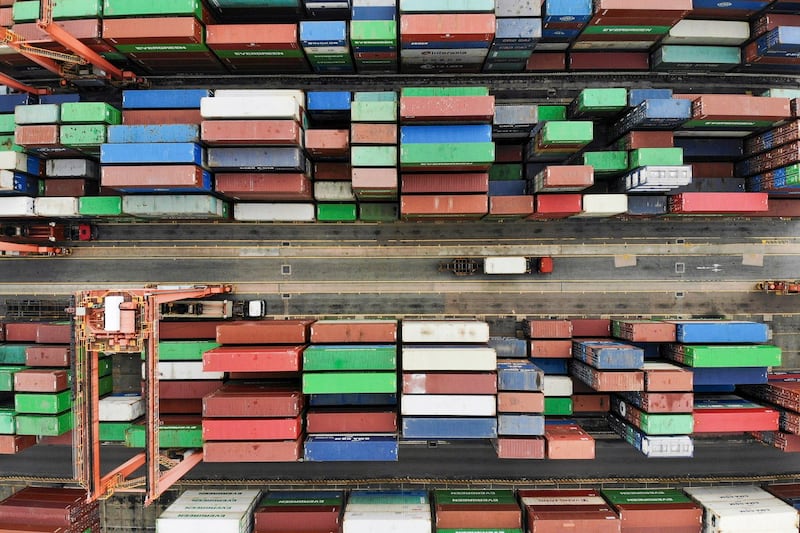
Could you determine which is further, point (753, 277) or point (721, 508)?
point (753, 277)

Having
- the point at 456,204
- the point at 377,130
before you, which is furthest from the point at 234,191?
the point at 456,204

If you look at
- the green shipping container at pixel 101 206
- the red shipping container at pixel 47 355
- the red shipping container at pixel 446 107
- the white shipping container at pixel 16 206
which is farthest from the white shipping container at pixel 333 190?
the red shipping container at pixel 47 355

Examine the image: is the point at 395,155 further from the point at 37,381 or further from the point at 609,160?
the point at 37,381

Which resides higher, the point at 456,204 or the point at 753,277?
the point at 456,204

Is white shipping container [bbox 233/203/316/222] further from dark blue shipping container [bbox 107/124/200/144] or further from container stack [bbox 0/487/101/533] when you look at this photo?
container stack [bbox 0/487/101/533]

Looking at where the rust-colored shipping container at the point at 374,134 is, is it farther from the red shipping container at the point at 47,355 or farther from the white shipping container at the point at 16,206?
the red shipping container at the point at 47,355

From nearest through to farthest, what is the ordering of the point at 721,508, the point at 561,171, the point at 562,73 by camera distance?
the point at 561,171 < the point at 721,508 < the point at 562,73

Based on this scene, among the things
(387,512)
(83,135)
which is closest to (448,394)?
(387,512)

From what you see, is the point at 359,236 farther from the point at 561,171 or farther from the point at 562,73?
the point at 562,73
